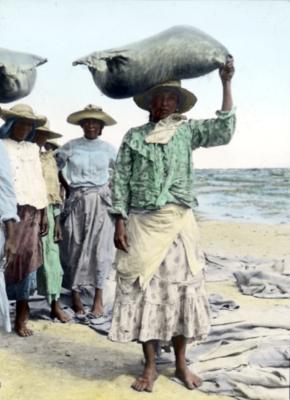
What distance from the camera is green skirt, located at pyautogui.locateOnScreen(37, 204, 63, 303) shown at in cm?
495

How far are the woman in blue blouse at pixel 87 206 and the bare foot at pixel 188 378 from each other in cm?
175

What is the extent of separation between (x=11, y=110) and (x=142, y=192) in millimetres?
1535

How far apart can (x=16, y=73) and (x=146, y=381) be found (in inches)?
81.2

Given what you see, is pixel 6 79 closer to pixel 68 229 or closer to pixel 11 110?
pixel 11 110

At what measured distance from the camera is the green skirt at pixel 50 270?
4.95 metres

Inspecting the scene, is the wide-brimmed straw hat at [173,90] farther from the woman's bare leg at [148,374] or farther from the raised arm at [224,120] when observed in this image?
the woman's bare leg at [148,374]

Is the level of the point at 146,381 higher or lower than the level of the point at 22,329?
higher

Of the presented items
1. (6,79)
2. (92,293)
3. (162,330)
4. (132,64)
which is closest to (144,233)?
(162,330)

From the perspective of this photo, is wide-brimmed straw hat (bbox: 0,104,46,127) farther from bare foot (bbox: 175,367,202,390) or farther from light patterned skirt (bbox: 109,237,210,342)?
bare foot (bbox: 175,367,202,390)

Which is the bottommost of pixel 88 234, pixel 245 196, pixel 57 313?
pixel 245 196

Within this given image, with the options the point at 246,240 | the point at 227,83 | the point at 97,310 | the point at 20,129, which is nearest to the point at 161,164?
the point at 227,83

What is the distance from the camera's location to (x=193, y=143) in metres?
3.52

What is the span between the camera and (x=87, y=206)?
5.22 meters

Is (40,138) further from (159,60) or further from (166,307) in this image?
(166,307)
